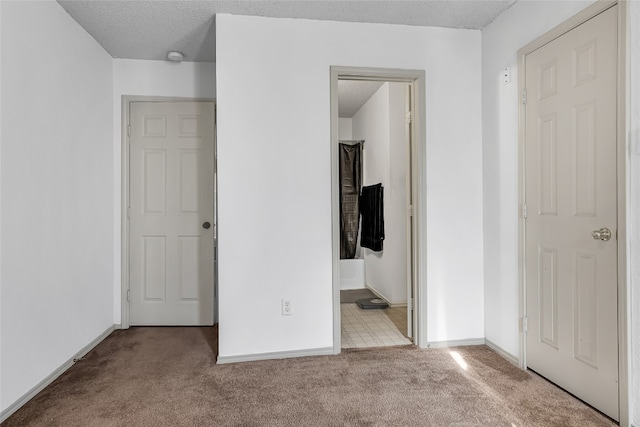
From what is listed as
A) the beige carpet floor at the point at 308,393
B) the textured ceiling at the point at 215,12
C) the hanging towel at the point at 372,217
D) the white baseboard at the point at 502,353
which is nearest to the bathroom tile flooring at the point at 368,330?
the beige carpet floor at the point at 308,393

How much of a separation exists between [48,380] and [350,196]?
377 centimetres

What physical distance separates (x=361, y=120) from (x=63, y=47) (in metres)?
3.61

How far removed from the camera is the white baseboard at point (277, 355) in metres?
2.59

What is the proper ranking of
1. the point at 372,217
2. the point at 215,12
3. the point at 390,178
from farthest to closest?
the point at 372,217 → the point at 390,178 → the point at 215,12

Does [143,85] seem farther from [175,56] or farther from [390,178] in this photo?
[390,178]

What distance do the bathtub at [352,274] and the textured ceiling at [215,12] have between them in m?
3.12

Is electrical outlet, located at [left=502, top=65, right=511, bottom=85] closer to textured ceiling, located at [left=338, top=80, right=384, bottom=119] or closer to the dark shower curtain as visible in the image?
textured ceiling, located at [left=338, top=80, right=384, bottom=119]

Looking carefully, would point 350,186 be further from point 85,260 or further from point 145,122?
point 85,260

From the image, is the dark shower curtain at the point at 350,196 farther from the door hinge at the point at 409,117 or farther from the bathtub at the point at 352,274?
the door hinge at the point at 409,117

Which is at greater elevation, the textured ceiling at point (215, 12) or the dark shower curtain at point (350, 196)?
the textured ceiling at point (215, 12)

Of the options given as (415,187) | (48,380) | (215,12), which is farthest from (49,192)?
(415,187)

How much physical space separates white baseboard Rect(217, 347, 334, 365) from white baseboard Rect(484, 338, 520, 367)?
120cm

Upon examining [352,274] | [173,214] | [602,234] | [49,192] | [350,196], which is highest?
[350,196]

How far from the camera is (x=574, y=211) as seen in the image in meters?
2.06
